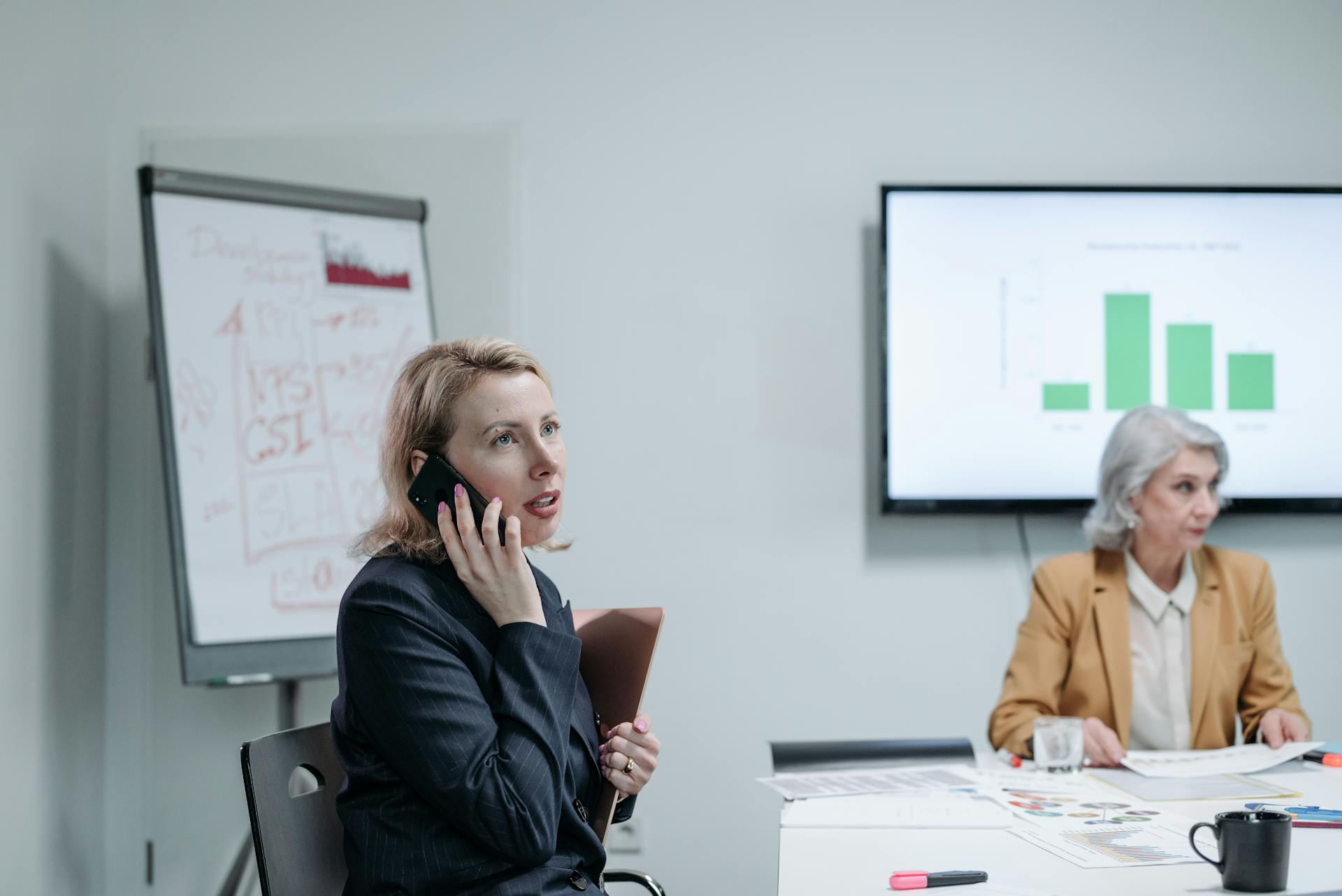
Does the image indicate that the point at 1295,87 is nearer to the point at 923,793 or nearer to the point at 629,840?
the point at 923,793

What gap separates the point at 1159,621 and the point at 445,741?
1766 mm

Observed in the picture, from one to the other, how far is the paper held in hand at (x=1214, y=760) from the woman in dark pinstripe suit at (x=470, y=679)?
0.97 m

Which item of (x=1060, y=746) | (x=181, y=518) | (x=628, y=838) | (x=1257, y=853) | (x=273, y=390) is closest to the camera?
(x=1257, y=853)

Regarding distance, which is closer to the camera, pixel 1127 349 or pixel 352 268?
pixel 352 268

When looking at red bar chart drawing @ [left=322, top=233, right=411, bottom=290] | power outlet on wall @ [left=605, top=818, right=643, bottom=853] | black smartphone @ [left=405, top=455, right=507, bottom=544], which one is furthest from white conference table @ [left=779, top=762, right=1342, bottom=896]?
red bar chart drawing @ [left=322, top=233, right=411, bottom=290]

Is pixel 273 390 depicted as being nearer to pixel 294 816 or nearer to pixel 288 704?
pixel 288 704

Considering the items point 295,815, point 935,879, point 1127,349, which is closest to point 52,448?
point 295,815

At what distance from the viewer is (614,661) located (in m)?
1.65

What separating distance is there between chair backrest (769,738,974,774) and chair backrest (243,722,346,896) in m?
0.79

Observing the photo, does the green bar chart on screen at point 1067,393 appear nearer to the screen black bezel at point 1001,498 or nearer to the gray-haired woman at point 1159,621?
the screen black bezel at point 1001,498

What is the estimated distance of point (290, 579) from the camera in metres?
2.63

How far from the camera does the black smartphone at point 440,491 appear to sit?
1.46 metres

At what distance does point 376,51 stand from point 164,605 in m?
1.62

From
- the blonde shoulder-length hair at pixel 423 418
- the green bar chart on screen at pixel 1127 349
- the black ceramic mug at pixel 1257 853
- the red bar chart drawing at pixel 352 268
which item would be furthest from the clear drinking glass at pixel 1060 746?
the red bar chart drawing at pixel 352 268
